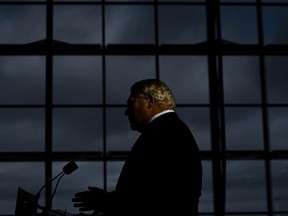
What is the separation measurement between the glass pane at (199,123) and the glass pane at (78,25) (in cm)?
137

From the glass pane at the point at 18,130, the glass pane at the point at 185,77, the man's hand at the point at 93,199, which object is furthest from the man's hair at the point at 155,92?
the glass pane at the point at 185,77

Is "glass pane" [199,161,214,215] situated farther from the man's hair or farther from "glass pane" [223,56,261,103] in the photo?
the man's hair

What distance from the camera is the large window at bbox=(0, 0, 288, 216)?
→ 25.4ft

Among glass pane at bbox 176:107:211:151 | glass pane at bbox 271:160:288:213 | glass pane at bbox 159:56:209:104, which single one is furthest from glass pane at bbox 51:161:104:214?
glass pane at bbox 271:160:288:213

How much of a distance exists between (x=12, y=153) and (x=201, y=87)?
2407mm

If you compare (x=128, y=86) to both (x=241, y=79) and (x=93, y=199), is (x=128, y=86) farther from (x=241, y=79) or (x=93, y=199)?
(x=93, y=199)

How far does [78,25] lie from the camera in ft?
26.6

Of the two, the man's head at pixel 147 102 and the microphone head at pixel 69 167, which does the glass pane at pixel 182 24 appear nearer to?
the microphone head at pixel 69 167

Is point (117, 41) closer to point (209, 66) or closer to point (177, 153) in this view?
point (209, 66)

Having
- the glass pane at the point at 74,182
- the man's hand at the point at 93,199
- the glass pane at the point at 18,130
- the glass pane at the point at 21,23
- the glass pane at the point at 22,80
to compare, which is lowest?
the man's hand at the point at 93,199

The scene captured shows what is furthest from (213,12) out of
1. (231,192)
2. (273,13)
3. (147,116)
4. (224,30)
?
(147,116)

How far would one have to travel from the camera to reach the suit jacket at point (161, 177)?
119 inches

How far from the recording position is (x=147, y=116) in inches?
127

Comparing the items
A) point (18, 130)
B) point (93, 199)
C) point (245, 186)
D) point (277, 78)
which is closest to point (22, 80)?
point (18, 130)
